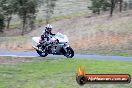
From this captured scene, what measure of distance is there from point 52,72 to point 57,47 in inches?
258

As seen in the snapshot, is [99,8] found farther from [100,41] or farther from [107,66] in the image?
[107,66]

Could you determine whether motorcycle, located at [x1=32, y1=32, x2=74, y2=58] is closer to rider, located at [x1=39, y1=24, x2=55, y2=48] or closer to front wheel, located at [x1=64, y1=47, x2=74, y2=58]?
front wheel, located at [x1=64, y1=47, x2=74, y2=58]

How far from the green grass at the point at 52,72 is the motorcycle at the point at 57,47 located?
1.33 metres

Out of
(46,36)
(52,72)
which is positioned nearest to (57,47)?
(46,36)

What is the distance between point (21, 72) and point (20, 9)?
28876 mm

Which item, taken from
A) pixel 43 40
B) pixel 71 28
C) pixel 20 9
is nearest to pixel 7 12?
pixel 20 9

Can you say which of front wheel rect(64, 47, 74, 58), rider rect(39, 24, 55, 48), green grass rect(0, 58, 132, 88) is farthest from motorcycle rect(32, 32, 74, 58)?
green grass rect(0, 58, 132, 88)

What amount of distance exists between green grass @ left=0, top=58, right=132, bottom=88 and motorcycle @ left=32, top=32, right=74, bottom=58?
52.4 inches

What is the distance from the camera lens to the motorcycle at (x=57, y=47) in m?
27.3

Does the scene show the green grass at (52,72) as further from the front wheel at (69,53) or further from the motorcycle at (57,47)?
the front wheel at (69,53)

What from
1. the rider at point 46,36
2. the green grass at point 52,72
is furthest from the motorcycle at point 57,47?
the green grass at point 52,72

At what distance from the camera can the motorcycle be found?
2734cm

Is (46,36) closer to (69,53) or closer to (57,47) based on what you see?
(57,47)

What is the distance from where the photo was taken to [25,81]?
733 inches
